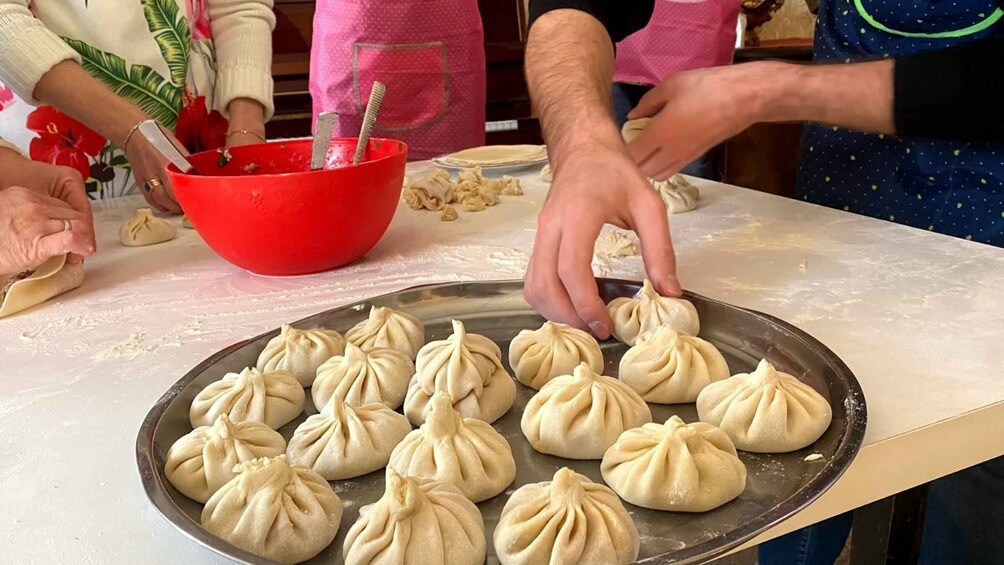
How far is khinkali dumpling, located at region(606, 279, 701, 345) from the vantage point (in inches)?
41.3

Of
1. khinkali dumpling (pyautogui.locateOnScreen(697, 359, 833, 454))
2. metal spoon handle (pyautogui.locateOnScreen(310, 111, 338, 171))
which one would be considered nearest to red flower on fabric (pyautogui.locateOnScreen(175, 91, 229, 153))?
metal spoon handle (pyautogui.locateOnScreen(310, 111, 338, 171))

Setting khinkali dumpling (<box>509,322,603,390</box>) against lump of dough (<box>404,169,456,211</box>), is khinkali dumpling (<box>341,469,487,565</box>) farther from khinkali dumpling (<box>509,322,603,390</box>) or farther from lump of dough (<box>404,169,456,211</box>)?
lump of dough (<box>404,169,456,211</box>)

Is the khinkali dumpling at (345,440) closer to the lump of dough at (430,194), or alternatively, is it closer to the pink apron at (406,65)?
the lump of dough at (430,194)

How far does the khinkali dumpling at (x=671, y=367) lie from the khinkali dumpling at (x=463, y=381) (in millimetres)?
149

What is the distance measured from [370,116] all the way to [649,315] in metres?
0.61

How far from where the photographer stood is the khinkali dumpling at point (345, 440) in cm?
80

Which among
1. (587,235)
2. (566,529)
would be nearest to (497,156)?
(587,235)

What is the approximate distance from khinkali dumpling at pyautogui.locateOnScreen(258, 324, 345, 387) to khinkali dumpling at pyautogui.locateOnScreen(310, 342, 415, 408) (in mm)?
30

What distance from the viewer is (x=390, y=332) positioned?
1.04 metres

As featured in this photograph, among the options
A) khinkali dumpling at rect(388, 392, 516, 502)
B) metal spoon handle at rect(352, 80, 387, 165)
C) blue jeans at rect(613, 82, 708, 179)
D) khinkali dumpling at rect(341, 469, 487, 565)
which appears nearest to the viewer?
khinkali dumpling at rect(341, 469, 487, 565)

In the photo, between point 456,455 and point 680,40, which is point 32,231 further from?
point 680,40

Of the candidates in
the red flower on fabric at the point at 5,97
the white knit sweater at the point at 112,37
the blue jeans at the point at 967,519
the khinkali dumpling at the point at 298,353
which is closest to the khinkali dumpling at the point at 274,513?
the khinkali dumpling at the point at 298,353

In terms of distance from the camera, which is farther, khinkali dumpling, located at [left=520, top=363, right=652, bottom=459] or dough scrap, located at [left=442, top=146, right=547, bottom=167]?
dough scrap, located at [left=442, top=146, right=547, bottom=167]

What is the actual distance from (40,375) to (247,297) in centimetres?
33
